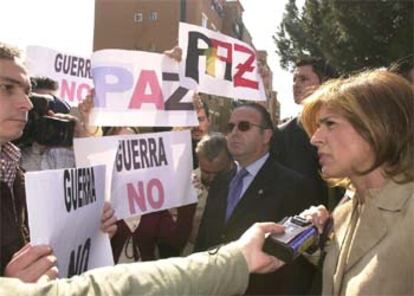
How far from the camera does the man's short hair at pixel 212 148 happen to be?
163 inches

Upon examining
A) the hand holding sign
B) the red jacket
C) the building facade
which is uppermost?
the building facade

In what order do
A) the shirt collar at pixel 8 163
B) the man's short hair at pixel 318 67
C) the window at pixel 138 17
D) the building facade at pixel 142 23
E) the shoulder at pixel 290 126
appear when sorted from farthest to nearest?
the window at pixel 138 17 → the building facade at pixel 142 23 → the man's short hair at pixel 318 67 → the shoulder at pixel 290 126 → the shirt collar at pixel 8 163

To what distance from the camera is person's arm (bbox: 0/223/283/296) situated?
48.5 inches

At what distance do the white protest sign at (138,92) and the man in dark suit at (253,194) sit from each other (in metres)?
0.51

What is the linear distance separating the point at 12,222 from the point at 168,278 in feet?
2.93

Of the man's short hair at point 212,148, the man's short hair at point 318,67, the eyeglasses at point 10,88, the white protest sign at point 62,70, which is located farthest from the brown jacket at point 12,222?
the white protest sign at point 62,70

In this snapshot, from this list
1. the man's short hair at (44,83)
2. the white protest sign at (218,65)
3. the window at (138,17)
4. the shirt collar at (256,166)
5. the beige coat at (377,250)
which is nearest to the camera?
the beige coat at (377,250)

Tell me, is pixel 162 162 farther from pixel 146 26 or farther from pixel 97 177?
pixel 146 26

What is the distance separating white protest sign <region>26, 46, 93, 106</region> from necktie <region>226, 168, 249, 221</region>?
2.33 m

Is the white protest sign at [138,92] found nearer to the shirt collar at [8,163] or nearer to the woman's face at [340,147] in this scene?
the shirt collar at [8,163]

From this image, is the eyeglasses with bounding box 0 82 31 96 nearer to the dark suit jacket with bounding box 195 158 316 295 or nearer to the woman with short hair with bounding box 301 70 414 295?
the woman with short hair with bounding box 301 70 414 295

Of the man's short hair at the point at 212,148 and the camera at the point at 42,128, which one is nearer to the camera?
the camera at the point at 42,128

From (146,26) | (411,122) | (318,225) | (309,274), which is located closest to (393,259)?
(318,225)

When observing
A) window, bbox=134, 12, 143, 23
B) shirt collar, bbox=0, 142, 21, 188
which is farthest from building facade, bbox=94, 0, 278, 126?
shirt collar, bbox=0, 142, 21, 188
